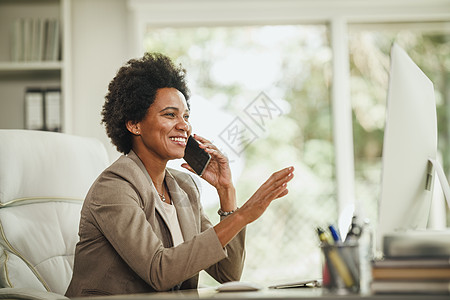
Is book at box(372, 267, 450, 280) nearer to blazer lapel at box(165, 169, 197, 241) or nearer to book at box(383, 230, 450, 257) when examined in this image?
book at box(383, 230, 450, 257)

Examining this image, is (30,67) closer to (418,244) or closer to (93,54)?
(93,54)

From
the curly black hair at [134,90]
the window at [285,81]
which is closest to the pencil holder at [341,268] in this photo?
the curly black hair at [134,90]

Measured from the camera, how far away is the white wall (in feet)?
10.5

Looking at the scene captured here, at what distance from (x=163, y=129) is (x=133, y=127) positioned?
111mm

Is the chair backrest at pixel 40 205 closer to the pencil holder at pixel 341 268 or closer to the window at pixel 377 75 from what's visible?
the pencil holder at pixel 341 268

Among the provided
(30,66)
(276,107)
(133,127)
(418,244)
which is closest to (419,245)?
(418,244)

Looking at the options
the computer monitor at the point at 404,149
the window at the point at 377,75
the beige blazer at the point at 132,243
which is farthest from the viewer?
the window at the point at 377,75

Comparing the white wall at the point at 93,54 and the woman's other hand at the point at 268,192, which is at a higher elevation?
the white wall at the point at 93,54

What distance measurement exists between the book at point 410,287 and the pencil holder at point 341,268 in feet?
0.17

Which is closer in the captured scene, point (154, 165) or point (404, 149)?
point (404, 149)

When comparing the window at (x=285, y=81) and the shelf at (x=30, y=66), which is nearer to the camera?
the shelf at (x=30, y=66)

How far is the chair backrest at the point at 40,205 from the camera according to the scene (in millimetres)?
1745

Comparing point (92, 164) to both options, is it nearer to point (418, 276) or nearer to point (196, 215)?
point (196, 215)

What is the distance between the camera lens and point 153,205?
1546 millimetres
